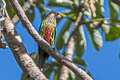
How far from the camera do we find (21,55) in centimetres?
287

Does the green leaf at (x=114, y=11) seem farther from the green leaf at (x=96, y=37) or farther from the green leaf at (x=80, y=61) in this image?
the green leaf at (x=80, y=61)

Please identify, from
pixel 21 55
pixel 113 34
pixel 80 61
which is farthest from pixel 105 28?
pixel 21 55

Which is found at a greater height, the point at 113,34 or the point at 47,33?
the point at 47,33

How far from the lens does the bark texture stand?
9.00 ft

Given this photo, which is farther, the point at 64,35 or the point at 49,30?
the point at 64,35

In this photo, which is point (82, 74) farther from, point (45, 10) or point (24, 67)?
point (45, 10)

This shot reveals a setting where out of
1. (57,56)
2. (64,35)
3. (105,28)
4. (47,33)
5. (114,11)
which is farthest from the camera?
(64,35)

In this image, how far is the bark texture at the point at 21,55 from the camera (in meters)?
2.74

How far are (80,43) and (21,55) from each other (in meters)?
4.10

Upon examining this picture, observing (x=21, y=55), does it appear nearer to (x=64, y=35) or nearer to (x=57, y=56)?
(x=57, y=56)

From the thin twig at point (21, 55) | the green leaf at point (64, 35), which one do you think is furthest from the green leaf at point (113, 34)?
the thin twig at point (21, 55)

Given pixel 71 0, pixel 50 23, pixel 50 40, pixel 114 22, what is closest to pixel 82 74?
pixel 50 40

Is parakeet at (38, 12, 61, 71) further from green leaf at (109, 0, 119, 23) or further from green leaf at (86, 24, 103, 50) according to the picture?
green leaf at (86, 24, 103, 50)

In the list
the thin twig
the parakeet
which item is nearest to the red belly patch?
the parakeet
